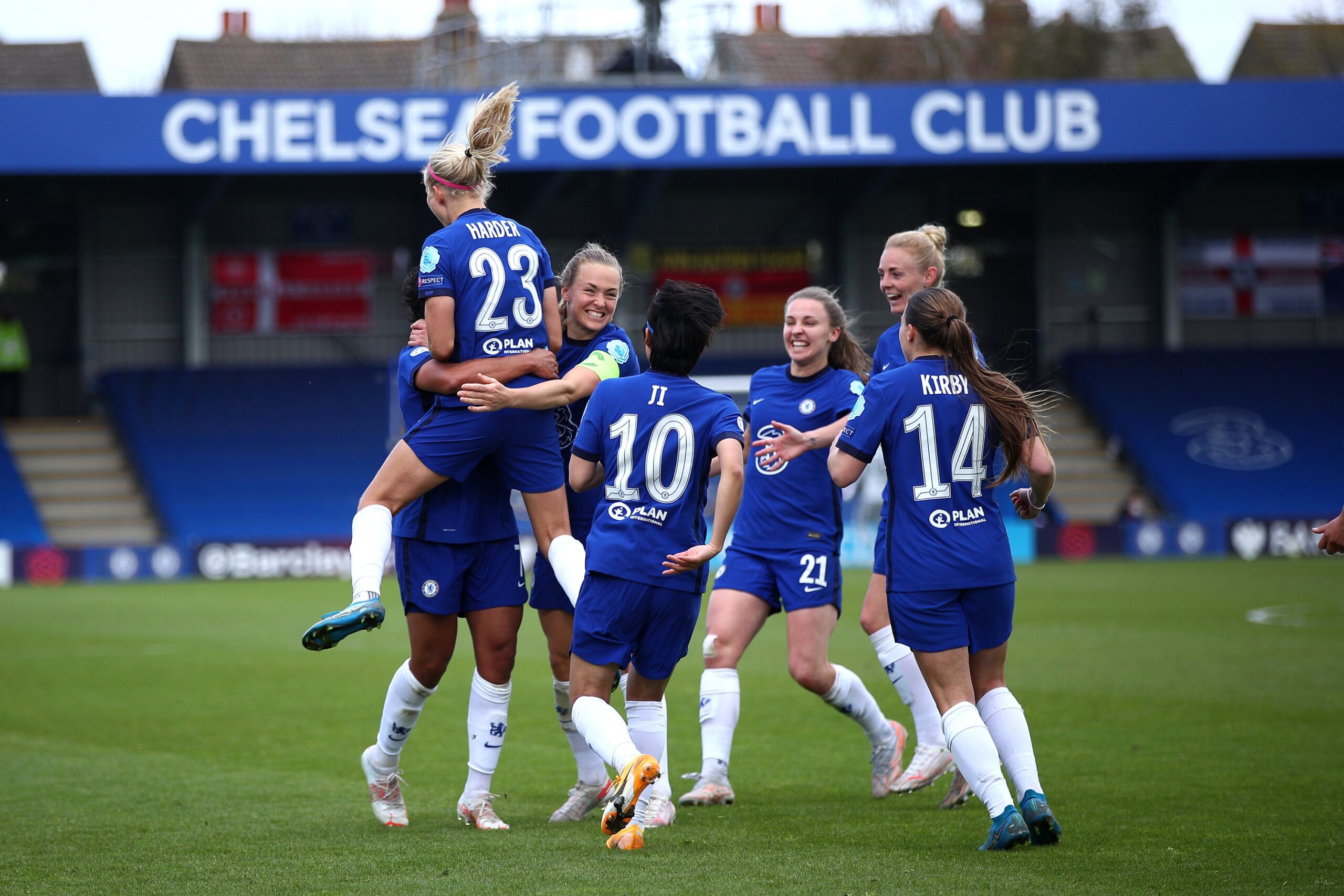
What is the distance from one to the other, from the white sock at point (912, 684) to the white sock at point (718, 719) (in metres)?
0.72

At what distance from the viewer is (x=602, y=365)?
224 inches

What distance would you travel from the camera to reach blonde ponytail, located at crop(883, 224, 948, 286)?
20.6ft

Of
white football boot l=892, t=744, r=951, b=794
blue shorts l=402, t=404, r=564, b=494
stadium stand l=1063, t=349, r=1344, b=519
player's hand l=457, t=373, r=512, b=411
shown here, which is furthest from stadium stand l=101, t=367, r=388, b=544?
player's hand l=457, t=373, r=512, b=411

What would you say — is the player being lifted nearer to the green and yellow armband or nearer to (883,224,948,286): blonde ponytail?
the green and yellow armband

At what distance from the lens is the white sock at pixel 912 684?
258 inches

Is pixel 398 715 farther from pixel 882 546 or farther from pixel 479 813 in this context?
pixel 882 546

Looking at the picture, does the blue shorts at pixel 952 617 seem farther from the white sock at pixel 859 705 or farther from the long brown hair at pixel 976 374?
the white sock at pixel 859 705

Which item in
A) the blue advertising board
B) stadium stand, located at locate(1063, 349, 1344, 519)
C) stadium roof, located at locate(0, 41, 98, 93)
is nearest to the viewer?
the blue advertising board

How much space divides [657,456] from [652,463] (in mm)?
33

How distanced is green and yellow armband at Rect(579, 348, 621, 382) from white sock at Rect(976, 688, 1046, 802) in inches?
71.1

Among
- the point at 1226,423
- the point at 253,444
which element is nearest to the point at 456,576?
the point at 253,444

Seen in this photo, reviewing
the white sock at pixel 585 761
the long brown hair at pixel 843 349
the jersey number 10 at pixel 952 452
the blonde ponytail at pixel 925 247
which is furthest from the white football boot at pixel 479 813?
the blonde ponytail at pixel 925 247

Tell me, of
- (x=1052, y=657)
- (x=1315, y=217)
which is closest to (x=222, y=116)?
(x=1052, y=657)

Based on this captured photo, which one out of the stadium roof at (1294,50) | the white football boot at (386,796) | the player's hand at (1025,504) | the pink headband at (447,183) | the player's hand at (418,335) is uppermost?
the stadium roof at (1294,50)
